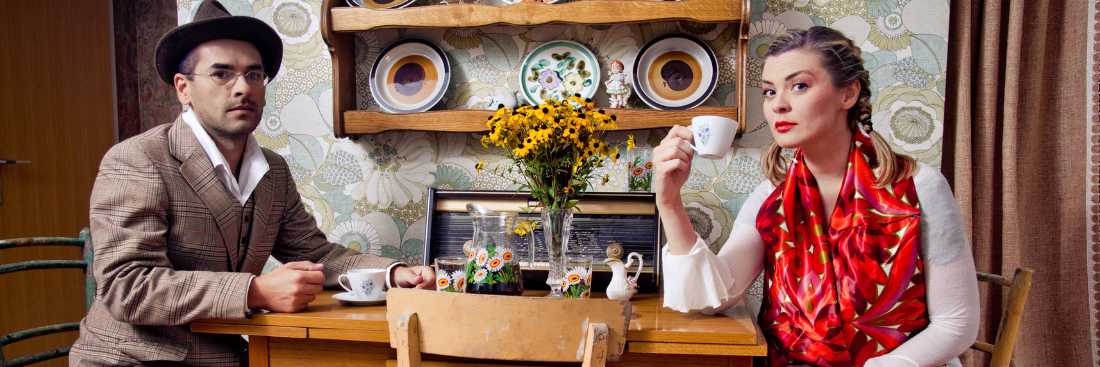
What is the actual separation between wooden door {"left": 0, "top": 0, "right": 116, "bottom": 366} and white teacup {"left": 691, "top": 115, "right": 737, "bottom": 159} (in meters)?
2.73

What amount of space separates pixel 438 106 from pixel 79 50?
6.81 feet

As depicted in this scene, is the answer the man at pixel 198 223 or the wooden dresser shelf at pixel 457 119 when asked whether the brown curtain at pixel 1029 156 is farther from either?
the man at pixel 198 223

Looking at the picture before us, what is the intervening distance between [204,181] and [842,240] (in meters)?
1.36

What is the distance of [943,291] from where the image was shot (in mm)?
1274

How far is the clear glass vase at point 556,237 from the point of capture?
1538 millimetres

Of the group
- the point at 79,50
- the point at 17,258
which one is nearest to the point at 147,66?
the point at 79,50

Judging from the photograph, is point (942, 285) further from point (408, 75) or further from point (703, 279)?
point (408, 75)

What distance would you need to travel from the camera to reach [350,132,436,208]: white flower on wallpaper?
2.10m

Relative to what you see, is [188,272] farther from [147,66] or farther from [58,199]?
[147,66]

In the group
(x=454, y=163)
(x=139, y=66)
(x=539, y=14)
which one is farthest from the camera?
(x=139, y=66)

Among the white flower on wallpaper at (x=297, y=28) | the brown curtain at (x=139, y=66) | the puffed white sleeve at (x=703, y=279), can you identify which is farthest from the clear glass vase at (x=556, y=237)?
the brown curtain at (x=139, y=66)

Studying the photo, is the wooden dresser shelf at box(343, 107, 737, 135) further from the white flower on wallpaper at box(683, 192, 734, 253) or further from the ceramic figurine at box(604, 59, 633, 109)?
the white flower on wallpaper at box(683, 192, 734, 253)

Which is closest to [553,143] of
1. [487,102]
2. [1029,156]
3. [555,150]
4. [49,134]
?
[555,150]

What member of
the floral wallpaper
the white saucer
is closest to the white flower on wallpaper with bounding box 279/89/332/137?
the floral wallpaper
